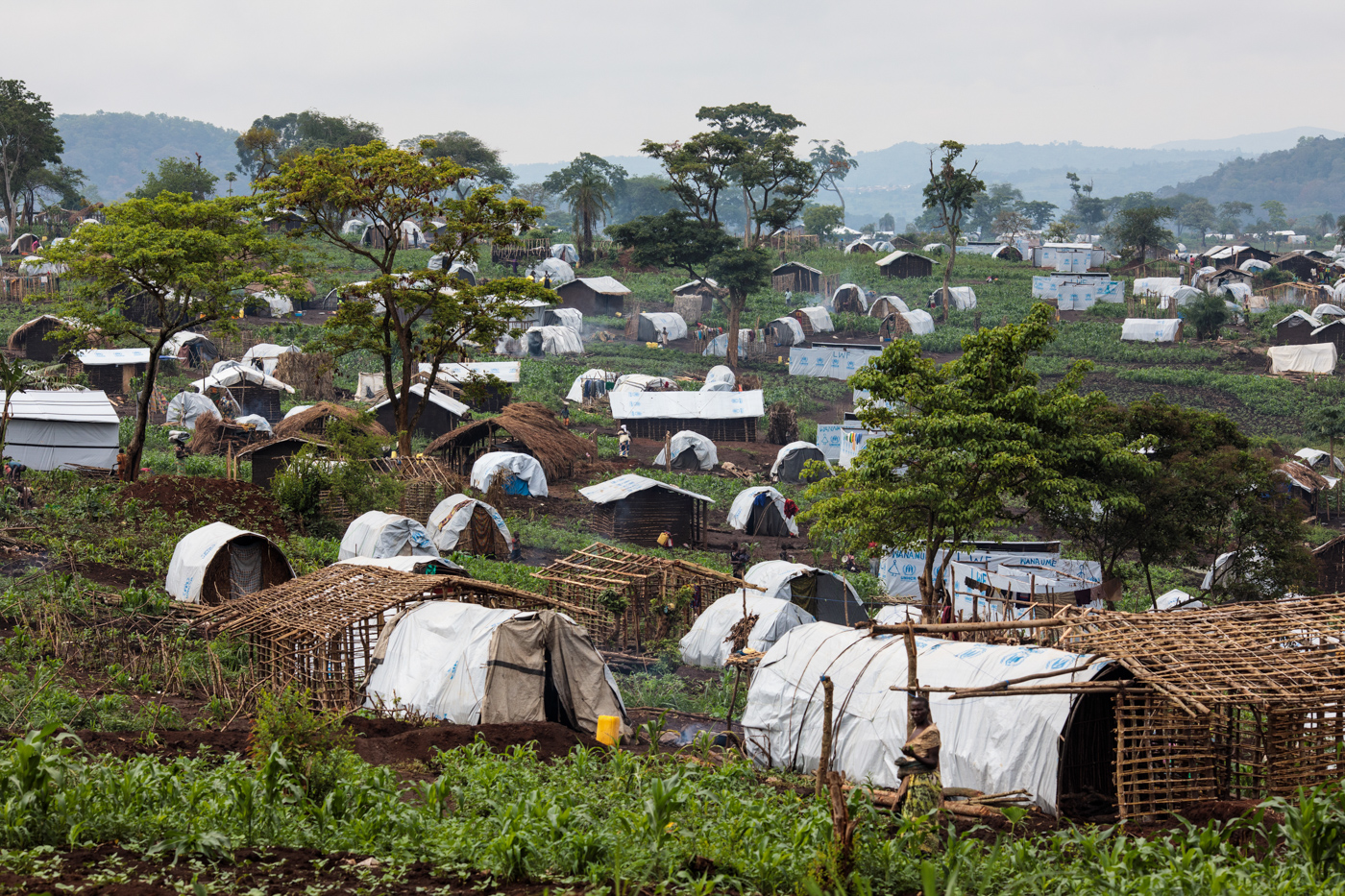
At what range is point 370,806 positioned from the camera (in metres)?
7.80

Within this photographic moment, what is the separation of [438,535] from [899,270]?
56.3m

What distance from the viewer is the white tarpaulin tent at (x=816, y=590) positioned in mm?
22031

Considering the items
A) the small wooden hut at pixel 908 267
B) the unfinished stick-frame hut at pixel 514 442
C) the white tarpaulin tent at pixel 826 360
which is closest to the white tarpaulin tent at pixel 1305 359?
the white tarpaulin tent at pixel 826 360

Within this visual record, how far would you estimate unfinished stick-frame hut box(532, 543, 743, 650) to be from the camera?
21109 mm

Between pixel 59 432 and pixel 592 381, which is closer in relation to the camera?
pixel 59 432

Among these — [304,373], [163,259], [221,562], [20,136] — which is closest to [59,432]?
[163,259]

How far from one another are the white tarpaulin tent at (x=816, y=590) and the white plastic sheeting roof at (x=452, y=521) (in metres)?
7.44

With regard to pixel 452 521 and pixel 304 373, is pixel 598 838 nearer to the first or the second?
pixel 452 521

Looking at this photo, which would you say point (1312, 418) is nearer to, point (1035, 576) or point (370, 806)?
point (1035, 576)

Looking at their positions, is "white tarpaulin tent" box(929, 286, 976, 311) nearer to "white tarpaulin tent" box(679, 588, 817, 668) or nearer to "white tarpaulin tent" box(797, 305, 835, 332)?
"white tarpaulin tent" box(797, 305, 835, 332)

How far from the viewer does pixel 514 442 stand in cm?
3522

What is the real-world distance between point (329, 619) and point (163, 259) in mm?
15232

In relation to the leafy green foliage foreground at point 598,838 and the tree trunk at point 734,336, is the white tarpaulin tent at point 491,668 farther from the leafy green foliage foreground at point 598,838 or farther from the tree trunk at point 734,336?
the tree trunk at point 734,336

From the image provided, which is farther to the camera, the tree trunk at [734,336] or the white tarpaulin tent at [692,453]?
the tree trunk at [734,336]
